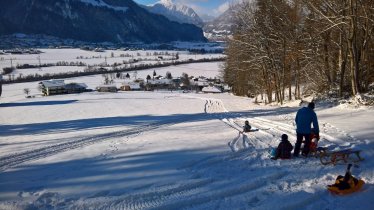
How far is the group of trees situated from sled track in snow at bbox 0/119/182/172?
14.2 metres

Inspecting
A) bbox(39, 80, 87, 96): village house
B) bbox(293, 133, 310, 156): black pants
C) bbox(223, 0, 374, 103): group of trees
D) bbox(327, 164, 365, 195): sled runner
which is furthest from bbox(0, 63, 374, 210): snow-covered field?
bbox(39, 80, 87, 96): village house

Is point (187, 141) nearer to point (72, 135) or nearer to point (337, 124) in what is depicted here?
point (337, 124)

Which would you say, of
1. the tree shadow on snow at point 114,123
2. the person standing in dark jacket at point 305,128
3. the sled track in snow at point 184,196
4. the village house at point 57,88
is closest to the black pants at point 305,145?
the person standing in dark jacket at point 305,128

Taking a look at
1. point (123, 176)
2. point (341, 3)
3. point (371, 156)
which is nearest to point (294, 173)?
point (371, 156)

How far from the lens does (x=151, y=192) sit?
961cm

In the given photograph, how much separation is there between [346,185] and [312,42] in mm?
24674

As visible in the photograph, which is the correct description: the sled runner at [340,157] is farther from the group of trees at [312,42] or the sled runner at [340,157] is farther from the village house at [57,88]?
the village house at [57,88]

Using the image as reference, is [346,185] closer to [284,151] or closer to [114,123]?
[284,151]

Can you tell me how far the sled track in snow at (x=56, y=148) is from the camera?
1524 cm

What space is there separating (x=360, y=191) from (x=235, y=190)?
119 inches

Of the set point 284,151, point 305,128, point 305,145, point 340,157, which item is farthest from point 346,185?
point 305,128

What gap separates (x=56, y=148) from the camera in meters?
18.0

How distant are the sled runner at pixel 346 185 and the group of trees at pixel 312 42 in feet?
51.8

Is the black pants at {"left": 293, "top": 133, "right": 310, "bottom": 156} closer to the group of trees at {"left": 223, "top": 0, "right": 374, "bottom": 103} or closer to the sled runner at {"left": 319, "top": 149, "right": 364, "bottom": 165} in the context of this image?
the sled runner at {"left": 319, "top": 149, "right": 364, "bottom": 165}
